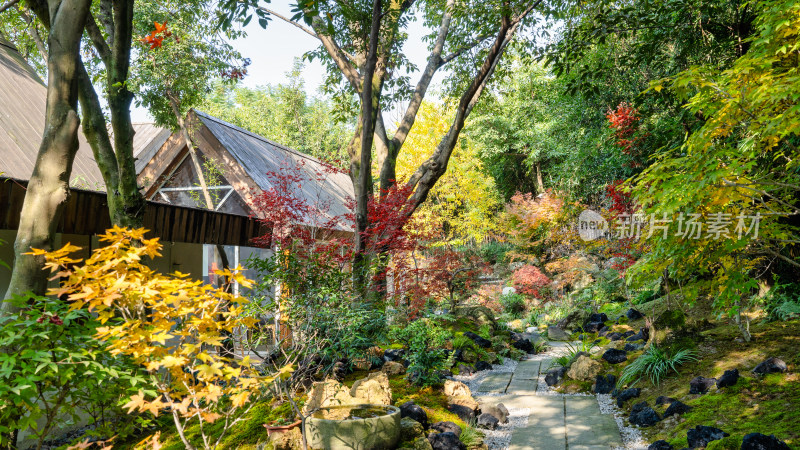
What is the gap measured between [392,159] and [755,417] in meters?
5.50

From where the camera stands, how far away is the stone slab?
6336mm

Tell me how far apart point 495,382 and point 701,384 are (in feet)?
8.38

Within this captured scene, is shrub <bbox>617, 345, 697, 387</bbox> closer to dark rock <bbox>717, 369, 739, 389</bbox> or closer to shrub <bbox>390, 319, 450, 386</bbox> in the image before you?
dark rock <bbox>717, 369, 739, 389</bbox>

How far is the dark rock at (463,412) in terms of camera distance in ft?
16.1

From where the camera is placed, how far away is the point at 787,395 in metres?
4.17

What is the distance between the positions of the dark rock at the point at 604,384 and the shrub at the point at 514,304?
747 cm

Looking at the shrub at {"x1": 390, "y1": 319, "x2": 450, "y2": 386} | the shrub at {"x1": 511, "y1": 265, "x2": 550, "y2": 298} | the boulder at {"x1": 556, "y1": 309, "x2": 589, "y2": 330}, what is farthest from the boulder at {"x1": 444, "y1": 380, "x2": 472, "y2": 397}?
the shrub at {"x1": 511, "y1": 265, "x2": 550, "y2": 298}

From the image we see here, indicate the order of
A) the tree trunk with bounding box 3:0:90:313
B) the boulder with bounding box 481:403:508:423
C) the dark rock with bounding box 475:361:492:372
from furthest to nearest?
the dark rock with bounding box 475:361:492:372 → the boulder with bounding box 481:403:508:423 → the tree trunk with bounding box 3:0:90:313

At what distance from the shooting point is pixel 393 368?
19.3ft

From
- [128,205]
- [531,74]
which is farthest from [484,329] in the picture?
[531,74]

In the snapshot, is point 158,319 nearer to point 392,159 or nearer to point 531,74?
point 392,159

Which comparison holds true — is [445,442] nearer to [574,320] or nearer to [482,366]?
[482,366]

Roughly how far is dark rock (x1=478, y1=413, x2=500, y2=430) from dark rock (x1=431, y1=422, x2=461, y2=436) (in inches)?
22.4

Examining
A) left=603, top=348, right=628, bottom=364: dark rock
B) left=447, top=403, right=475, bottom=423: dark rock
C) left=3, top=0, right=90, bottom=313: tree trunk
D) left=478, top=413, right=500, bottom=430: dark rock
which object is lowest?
left=478, top=413, right=500, bottom=430: dark rock
